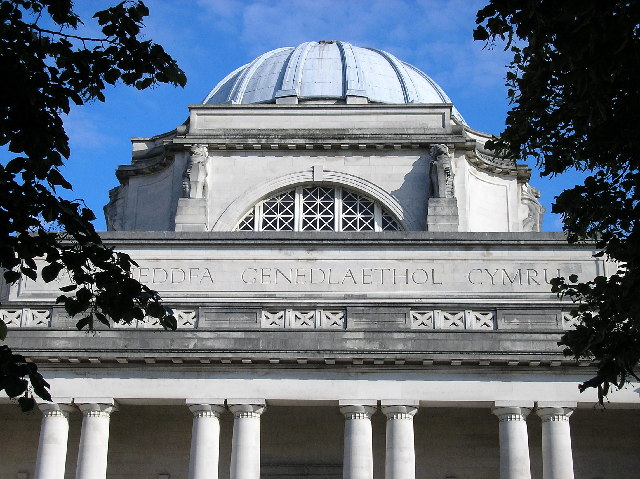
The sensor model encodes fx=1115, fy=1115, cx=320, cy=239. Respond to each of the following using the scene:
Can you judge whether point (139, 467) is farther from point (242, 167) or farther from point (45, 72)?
point (45, 72)

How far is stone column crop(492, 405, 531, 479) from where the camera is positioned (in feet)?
92.4

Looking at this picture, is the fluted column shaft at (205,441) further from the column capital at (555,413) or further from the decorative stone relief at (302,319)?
the column capital at (555,413)

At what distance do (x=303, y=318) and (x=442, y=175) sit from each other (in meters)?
10.9

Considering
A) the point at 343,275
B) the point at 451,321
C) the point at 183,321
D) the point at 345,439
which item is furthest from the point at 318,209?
the point at 345,439

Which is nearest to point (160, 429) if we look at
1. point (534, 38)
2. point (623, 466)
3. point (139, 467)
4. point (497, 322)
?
point (139, 467)

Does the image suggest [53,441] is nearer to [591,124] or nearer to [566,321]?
[566,321]

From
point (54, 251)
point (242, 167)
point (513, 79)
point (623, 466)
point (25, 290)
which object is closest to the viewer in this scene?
point (54, 251)

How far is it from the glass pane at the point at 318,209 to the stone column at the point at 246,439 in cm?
1084

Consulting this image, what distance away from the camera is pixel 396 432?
28609mm

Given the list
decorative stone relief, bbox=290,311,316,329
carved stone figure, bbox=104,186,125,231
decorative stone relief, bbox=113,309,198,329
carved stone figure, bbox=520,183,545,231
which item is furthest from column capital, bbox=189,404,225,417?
carved stone figure, bbox=520,183,545,231

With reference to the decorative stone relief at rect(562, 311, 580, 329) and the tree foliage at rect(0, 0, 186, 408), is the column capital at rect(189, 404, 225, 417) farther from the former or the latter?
the tree foliage at rect(0, 0, 186, 408)

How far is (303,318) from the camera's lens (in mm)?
29859

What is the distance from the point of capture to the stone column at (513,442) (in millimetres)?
28172

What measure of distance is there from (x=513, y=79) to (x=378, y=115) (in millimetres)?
23810
